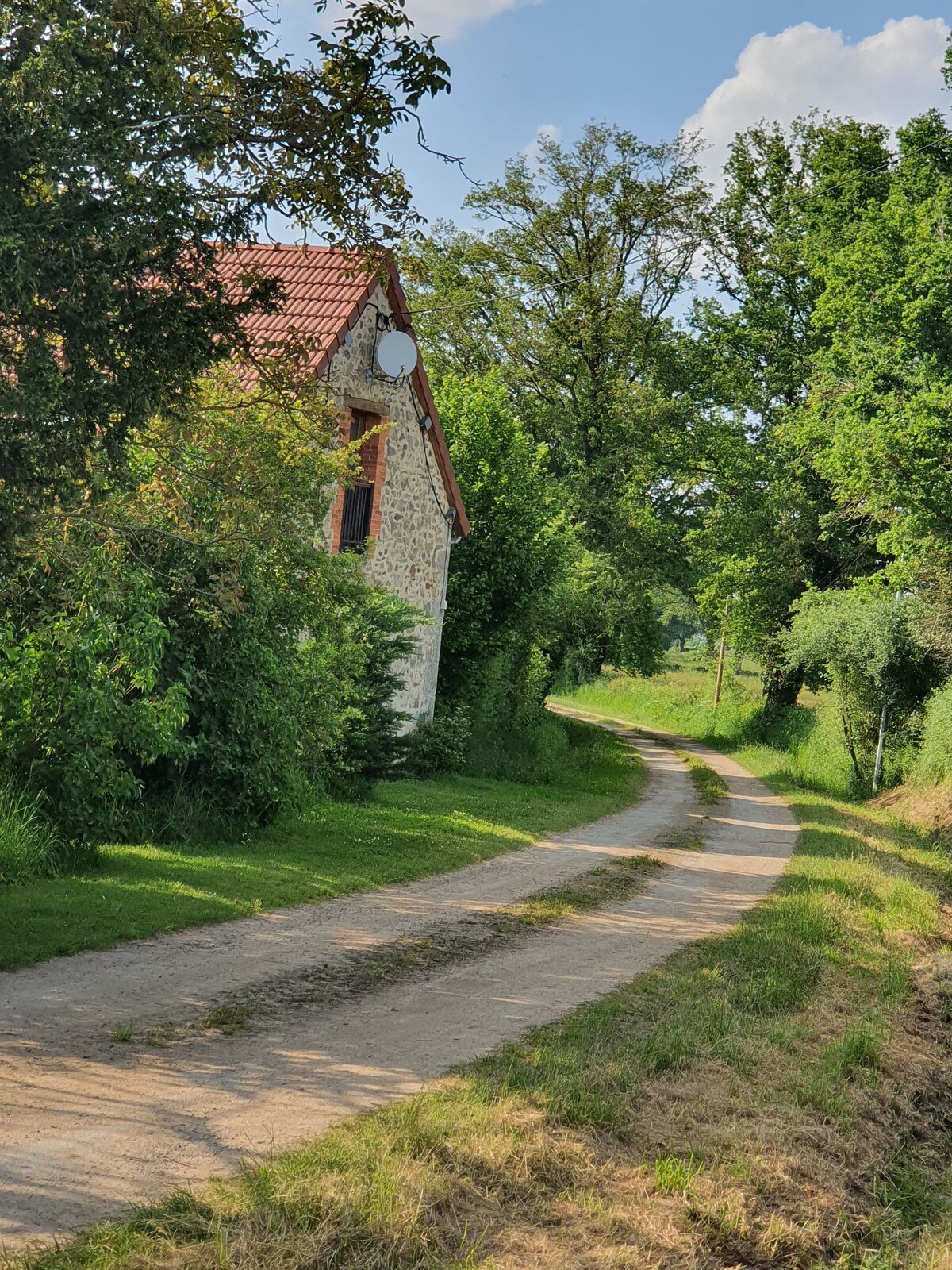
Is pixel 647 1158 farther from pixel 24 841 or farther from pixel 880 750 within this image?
pixel 880 750

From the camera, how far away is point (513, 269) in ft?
128

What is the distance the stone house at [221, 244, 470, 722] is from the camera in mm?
21328

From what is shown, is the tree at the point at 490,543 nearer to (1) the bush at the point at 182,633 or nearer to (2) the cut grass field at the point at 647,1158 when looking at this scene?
(1) the bush at the point at 182,633

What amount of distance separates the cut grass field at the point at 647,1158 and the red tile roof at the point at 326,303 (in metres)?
14.0

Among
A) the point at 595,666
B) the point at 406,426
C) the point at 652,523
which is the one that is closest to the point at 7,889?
the point at 406,426

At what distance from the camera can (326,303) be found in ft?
70.6

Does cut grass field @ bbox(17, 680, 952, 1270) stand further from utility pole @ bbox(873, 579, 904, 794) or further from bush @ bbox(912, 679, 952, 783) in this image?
utility pole @ bbox(873, 579, 904, 794)

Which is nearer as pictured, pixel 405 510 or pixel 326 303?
pixel 326 303

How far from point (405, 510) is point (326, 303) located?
4.03 metres

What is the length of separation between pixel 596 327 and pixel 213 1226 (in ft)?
118

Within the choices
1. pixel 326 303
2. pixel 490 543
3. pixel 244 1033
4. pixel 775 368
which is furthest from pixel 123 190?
pixel 775 368

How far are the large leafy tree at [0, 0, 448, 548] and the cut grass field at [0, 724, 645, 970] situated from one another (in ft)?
10.8

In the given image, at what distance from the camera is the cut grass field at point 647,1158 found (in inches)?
194

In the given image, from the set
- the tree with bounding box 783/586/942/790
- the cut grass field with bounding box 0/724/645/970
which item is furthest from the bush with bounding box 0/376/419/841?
the tree with bounding box 783/586/942/790
